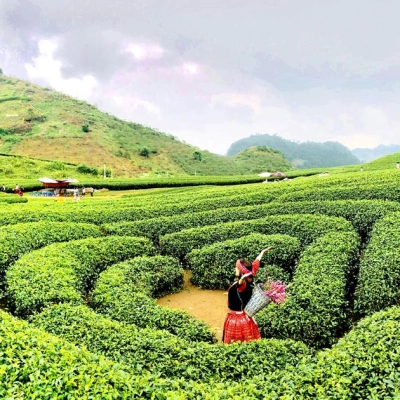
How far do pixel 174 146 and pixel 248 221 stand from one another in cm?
7970

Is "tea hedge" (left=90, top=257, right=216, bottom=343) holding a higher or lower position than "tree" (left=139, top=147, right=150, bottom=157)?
lower

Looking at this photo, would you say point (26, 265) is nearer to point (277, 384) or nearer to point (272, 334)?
point (272, 334)

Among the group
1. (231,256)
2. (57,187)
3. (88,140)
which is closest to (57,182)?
(57,187)

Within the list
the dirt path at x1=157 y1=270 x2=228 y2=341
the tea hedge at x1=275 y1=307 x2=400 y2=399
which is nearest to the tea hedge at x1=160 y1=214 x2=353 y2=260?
the dirt path at x1=157 y1=270 x2=228 y2=341

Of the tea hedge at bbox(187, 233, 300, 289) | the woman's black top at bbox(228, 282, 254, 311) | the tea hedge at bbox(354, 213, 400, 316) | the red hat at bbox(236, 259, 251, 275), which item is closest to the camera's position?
the red hat at bbox(236, 259, 251, 275)

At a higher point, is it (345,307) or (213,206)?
(213,206)

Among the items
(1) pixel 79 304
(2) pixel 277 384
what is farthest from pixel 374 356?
(1) pixel 79 304

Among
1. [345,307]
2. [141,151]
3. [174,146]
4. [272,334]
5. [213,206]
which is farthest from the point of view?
[174,146]

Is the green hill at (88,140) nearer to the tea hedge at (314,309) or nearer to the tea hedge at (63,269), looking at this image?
the tea hedge at (63,269)

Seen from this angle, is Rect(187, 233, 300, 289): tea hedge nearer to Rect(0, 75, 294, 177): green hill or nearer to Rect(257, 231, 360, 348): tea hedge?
Rect(257, 231, 360, 348): tea hedge

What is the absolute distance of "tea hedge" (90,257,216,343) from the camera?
907 centimetres

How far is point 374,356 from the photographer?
6.20 metres

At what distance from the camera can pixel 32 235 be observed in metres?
14.2

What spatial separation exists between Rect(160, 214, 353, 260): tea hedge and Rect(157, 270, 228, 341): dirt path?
4.44 feet
